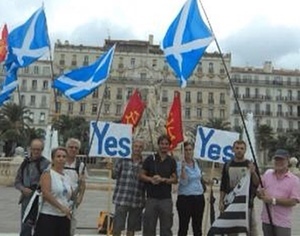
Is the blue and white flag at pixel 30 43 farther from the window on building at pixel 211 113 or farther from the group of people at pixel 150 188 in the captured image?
the window on building at pixel 211 113

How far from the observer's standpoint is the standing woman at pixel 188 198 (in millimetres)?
8484

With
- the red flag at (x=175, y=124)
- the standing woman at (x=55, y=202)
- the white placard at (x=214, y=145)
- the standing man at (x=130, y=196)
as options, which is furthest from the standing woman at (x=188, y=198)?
the standing woman at (x=55, y=202)

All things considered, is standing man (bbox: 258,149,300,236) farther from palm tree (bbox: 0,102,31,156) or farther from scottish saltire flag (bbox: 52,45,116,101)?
palm tree (bbox: 0,102,31,156)

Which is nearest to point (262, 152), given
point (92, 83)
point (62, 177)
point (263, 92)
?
point (263, 92)

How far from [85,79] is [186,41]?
3.08 meters

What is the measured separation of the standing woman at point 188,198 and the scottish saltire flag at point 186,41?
2472mm

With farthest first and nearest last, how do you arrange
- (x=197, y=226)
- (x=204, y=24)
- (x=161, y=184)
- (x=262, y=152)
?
1. (x=262, y=152)
2. (x=204, y=24)
3. (x=197, y=226)
4. (x=161, y=184)

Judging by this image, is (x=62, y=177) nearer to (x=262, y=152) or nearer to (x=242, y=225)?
(x=242, y=225)

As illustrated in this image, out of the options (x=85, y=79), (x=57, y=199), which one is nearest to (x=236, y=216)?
(x=57, y=199)

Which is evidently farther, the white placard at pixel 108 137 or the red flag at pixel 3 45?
the red flag at pixel 3 45

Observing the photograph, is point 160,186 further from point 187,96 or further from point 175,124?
point 187,96

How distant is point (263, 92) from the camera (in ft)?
340

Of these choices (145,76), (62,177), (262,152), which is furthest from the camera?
(145,76)

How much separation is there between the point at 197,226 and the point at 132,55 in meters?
94.7
